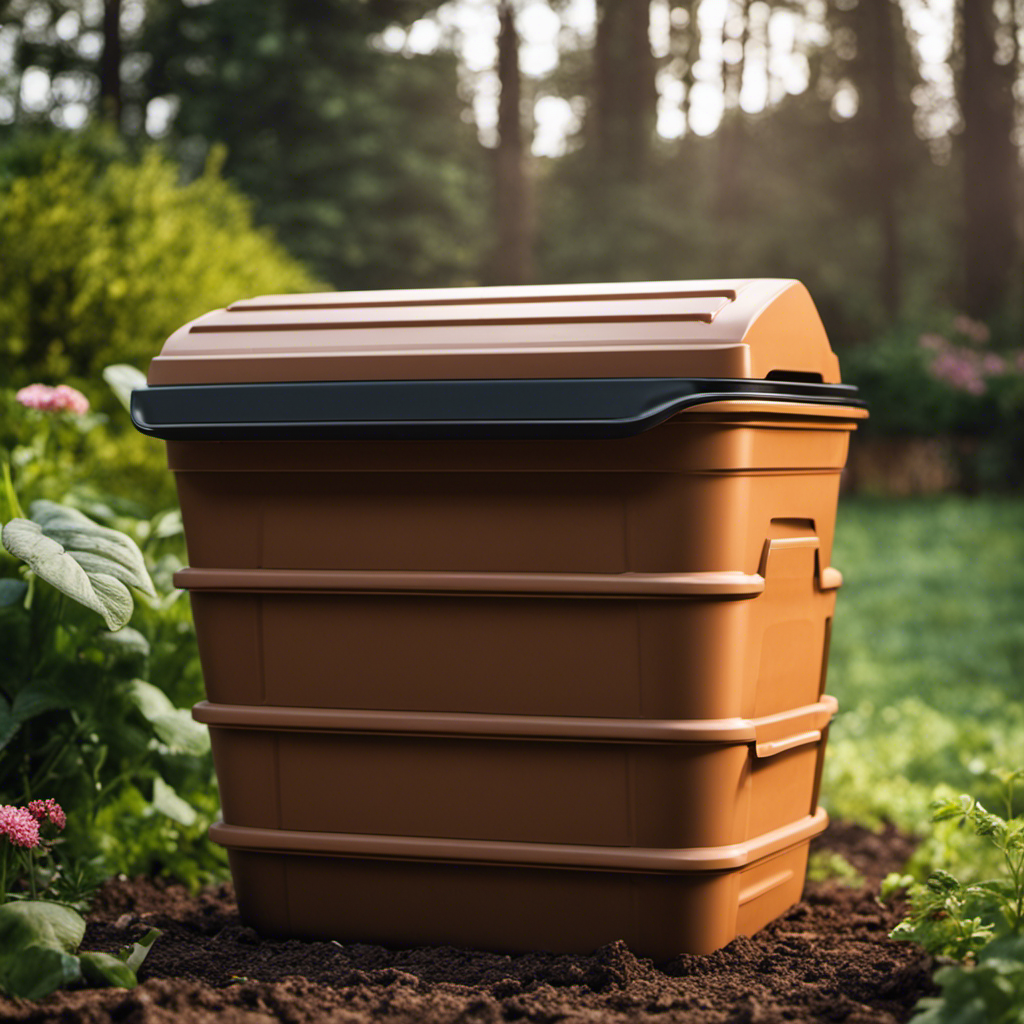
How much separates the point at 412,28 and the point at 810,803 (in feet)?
A: 49.9

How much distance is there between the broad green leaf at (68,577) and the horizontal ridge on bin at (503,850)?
585mm

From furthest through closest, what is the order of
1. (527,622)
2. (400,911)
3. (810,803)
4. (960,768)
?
1. (960,768)
2. (810,803)
3. (400,911)
4. (527,622)

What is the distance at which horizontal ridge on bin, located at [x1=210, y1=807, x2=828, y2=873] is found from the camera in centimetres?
217

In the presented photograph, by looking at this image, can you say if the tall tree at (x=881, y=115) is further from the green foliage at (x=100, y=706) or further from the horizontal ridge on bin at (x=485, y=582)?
the horizontal ridge on bin at (x=485, y=582)

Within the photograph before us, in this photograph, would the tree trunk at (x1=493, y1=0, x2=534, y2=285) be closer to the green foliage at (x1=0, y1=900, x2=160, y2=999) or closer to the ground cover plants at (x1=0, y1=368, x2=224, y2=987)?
the ground cover plants at (x1=0, y1=368, x2=224, y2=987)

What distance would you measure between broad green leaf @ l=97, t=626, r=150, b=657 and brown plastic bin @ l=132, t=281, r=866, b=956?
219 millimetres

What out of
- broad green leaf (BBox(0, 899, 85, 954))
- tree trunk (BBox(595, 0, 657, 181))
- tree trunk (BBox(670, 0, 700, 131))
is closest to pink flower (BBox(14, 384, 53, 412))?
broad green leaf (BBox(0, 899, 85, 954))

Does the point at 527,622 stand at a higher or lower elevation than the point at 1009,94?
lower

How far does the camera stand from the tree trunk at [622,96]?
65.1 feet

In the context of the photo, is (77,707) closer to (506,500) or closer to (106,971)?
(106,971)

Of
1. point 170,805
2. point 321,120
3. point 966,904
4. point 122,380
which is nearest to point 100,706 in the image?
point 170,805

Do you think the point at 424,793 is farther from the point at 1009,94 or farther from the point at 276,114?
the point at 1009,94

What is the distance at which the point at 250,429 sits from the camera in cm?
226

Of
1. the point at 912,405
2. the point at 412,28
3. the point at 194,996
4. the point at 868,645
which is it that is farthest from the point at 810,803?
the point at 412,28
